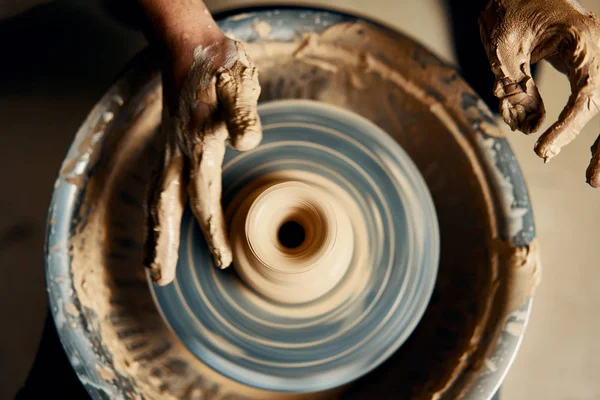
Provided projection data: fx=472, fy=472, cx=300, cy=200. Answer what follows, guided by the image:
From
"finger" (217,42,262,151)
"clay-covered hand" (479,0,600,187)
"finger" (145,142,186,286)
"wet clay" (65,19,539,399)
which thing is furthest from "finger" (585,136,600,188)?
"finger" (145,142,186,286)

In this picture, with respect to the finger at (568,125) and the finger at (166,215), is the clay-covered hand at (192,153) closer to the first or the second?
the finger at (166,215)

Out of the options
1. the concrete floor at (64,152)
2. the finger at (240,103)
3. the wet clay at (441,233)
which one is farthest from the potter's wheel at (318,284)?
the concrete floor at (64,152)

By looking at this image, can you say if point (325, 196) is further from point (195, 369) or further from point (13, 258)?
point (13, 258)

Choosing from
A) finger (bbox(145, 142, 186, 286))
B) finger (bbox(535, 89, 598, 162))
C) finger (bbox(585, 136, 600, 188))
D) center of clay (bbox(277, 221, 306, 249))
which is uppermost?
finger (bbox(145, 142, 186, 286))

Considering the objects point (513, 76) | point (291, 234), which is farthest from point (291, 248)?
point (513, 76)

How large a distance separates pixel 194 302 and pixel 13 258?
906 mm

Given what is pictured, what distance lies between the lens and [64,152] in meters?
2.00

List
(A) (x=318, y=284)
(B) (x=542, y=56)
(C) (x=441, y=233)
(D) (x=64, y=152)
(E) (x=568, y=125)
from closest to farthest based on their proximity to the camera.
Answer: (E) (x=568, y=125), (B) (x=542, y=56), (A) (x=318, y=284), (C) (x=441, y=233), (D) (x=64, y=152)

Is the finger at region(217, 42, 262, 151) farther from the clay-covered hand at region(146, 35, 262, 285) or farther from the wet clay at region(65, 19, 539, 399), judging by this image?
the wet clay at region(65, 19, 539, 399)

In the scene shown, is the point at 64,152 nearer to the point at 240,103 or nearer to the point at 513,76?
the point at 240,103

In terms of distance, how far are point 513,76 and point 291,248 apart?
0.76m

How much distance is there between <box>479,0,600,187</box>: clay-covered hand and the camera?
1019 millimetres

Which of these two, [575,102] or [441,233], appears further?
[441,233]

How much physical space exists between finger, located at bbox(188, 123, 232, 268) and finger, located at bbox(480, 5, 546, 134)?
26.3 inches
